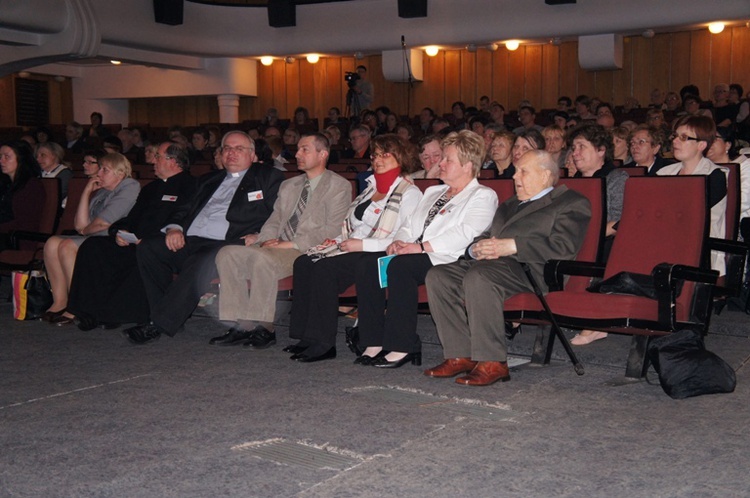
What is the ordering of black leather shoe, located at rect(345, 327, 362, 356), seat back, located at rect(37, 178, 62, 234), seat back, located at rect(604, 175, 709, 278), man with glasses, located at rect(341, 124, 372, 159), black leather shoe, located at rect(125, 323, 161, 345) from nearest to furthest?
seat back, located at rect(604, 175, 709, 278)
black leather shoe, located at rect(345, 327, 362, 356)
black leather shoe, located at rect(125, 323, 161, 345)
seat back, located at rect(37, 178, 62, 234)
man with glasses, located at rect(341, 124, 372, 159)

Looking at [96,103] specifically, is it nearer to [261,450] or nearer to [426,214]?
[426,214]

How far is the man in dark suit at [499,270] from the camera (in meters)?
3.69

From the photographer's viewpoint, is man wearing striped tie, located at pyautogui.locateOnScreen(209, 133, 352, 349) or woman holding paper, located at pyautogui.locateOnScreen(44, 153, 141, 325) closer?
man wearing striped tie, located at pyautogui.locateOnScreen(209, 133, 352, 349)

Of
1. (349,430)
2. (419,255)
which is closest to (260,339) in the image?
(419,255)

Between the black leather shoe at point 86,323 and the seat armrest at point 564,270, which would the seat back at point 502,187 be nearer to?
the seat armrest at point 564,270

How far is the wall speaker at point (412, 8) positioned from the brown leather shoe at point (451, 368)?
11307 mm

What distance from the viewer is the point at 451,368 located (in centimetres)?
380

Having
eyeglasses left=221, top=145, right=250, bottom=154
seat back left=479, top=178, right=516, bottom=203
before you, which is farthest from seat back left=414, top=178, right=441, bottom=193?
eyeglasses left=221, top=145, right=250, bottom=154

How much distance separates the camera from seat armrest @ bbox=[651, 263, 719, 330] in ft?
11.2

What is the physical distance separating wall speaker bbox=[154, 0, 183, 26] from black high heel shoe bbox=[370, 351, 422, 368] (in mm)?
11858

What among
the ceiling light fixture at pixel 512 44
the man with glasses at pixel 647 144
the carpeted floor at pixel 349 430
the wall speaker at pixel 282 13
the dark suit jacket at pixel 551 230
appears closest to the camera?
the carpeted floor at pixel 349 430

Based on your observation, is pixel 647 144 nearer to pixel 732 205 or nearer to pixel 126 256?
pixel 732 205

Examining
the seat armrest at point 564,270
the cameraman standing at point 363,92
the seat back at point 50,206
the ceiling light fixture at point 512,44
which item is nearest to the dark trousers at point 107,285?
the seat back at point 50,206

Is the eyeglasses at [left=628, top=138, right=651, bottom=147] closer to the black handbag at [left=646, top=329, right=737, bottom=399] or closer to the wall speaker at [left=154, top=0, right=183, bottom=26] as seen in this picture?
the black handbag at [left=646, top=329, right=737, bottom=399]
